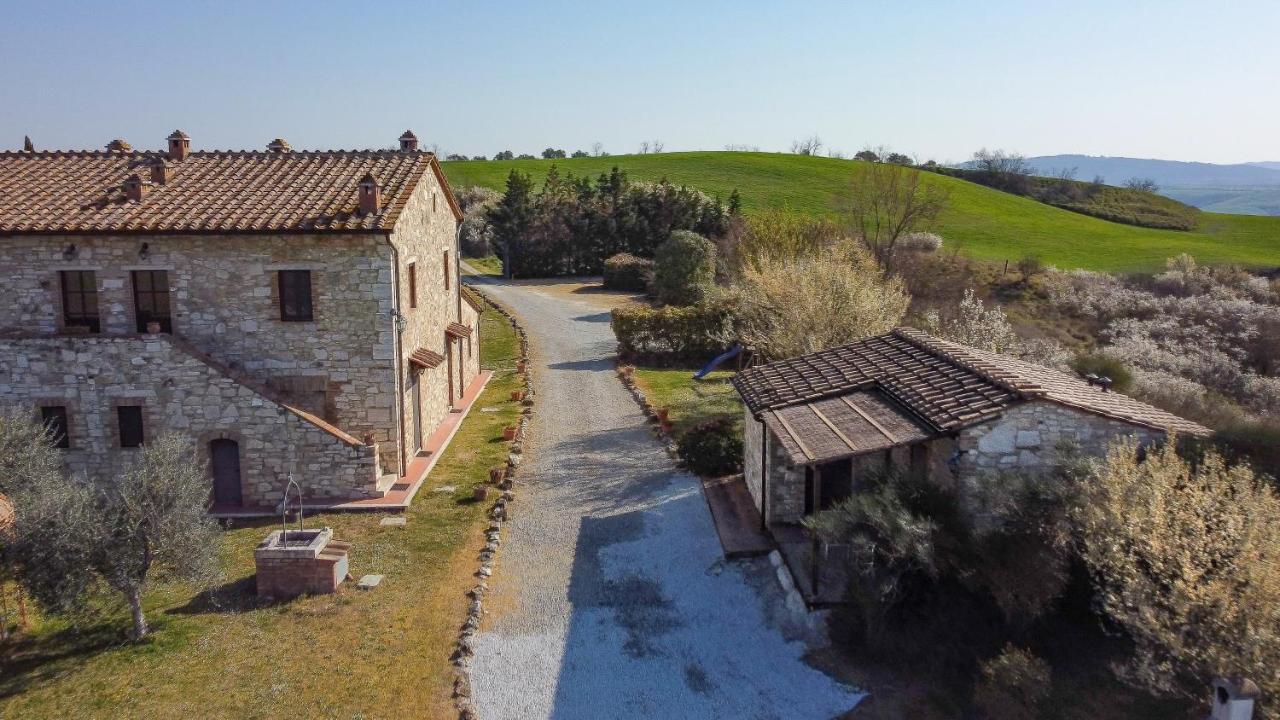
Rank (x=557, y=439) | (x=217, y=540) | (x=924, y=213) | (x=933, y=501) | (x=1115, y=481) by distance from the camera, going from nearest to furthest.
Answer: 1. (x=1115, y=481)
2. (x=933, y=501)
3. (x=217, y=540)
4. (x=557, y=439)
5. (x=924, y=213)

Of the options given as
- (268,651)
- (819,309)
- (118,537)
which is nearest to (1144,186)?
(819,309)

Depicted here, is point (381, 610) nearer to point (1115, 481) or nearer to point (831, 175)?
point (1115, 481)

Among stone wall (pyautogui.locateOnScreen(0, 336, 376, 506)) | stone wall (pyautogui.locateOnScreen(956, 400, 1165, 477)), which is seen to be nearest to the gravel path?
stone wall (pyautogui.locateOnScreen(956, 400, 1165, 477))

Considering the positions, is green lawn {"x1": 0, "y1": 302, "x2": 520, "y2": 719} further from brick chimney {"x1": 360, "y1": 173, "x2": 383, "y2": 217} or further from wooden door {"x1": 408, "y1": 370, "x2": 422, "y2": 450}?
brick chimney {"x1": 360, "y1": 173, "x2": 383, "y2": 217}

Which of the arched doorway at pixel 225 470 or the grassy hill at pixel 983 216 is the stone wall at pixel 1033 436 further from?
the grassy hill at pixel 983 216

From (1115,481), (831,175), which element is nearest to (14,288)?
(1115,481)

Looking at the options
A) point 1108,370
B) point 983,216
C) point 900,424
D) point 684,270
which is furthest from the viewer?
point 983,216

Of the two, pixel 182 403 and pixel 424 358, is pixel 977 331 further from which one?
pixel 182 403
